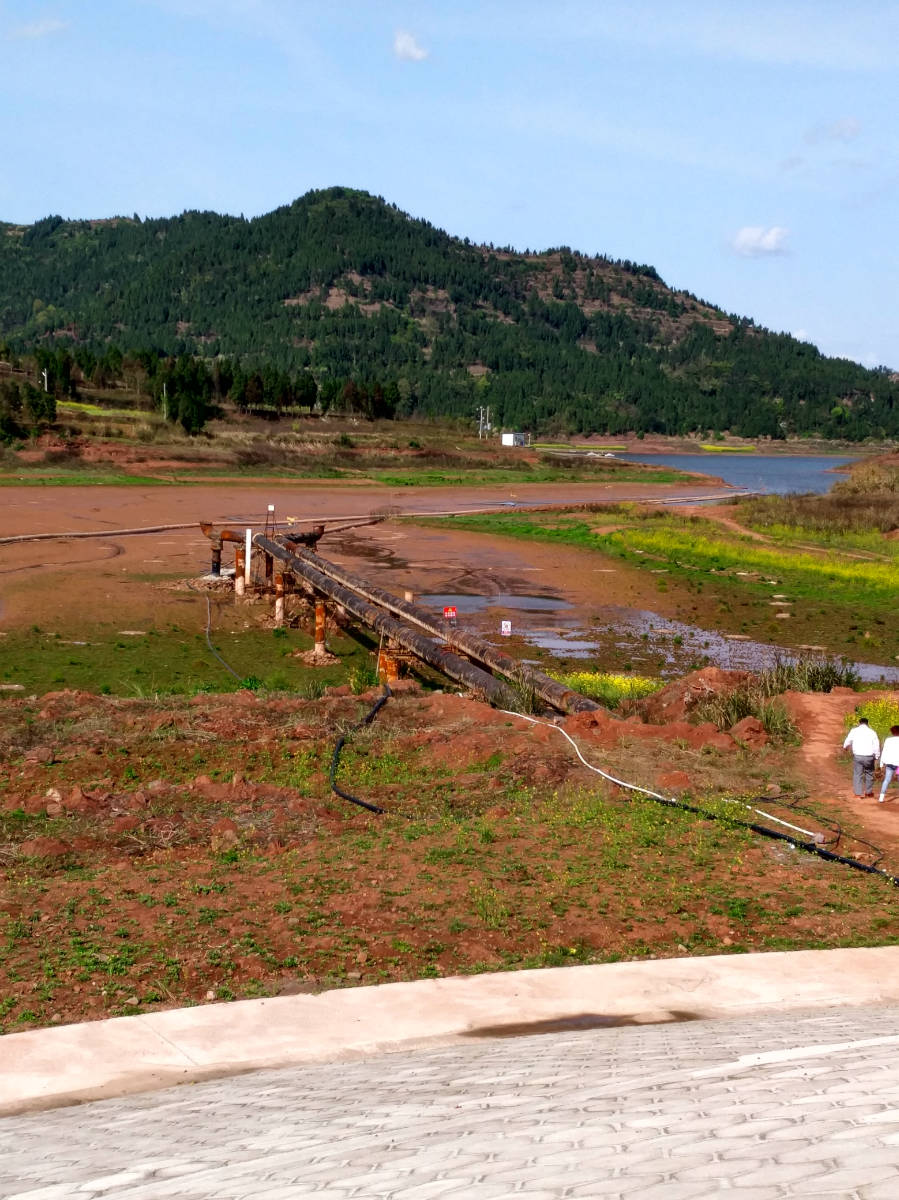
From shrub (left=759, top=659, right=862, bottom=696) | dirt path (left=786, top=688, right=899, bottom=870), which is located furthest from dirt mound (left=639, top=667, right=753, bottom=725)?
dirt path (left=786, top=688, right=899, bottom=870)

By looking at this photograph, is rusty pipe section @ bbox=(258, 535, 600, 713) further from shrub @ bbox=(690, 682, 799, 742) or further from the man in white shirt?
the man in white shirt

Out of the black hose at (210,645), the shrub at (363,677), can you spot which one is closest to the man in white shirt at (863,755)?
the shrub at (363,677)

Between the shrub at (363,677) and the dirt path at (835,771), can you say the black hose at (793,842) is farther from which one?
the shrub at (363,677)

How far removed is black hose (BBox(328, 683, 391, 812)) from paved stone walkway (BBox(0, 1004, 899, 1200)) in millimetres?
6017

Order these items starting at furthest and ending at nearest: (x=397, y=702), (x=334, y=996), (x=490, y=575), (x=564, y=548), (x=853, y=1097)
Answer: (x=564, y=548) → (x=490, y=575) → (x=397, y=702) → (x=334, y=996) → (x=853, y=1097)

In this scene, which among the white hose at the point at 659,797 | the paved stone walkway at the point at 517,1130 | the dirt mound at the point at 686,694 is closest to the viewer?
the paved stone walkway at the point at 517,1130

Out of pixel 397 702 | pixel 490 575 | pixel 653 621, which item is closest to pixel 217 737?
pixel 397 702

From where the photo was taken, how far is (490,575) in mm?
Answer: 38969

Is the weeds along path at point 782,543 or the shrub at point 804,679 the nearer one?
the shrub at point 804,679

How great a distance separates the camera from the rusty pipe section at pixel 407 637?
18.3 meters

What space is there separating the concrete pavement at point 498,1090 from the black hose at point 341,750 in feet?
14.4

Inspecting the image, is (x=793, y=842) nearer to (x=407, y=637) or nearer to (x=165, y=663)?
(x=407, y=637)

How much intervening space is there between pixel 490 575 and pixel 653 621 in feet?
29.6

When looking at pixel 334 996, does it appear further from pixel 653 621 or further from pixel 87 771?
pixel 653 621
